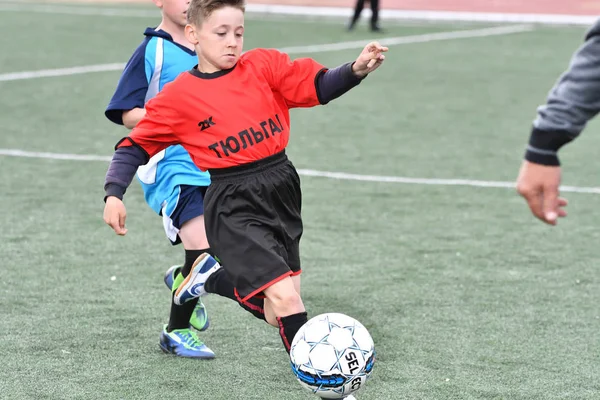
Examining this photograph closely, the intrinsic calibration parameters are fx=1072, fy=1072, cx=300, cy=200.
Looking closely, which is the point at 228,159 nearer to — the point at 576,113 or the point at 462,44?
the point at 576,113

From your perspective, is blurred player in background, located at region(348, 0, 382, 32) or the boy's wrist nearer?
the boy's wrist

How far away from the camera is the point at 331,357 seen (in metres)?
3.80

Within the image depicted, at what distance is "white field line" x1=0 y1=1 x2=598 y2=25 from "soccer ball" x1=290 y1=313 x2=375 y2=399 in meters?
15.9

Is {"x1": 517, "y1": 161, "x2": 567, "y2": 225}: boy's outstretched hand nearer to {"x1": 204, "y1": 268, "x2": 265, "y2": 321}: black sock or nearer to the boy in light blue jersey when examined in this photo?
{"x1": 204, "y1": 268, "x2": 265, "y2": 321}: black sock

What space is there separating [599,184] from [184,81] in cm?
499

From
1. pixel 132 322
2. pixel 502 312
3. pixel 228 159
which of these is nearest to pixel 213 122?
pixel 228 159

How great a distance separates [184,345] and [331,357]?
1.18m

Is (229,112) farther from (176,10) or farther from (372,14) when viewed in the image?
(372,14)

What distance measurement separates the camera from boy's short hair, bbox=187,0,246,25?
13.4 feet

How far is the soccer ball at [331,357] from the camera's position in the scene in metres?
3.80

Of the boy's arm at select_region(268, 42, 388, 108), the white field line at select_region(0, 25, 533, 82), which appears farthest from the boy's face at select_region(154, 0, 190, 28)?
the white field line at select_region(0, 25, 533, 82)

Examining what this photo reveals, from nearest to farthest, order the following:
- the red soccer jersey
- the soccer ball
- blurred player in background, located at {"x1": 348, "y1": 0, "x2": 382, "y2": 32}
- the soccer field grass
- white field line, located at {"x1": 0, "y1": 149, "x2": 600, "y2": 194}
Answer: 1. the soccer ball
2. the red soccer jersey
3. the soccer field grass
4. white field line, located at {"x1": 0, "y1": 149, "x2": 600, "y2": 194}
5. blurred player in background, located at {"x1": 348, "y1": 0, "x2": 382, "y2": 32}

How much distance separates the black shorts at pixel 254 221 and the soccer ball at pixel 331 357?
9.8 inches

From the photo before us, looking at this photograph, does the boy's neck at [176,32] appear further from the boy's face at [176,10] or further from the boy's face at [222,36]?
the boy's face at [222,36]
